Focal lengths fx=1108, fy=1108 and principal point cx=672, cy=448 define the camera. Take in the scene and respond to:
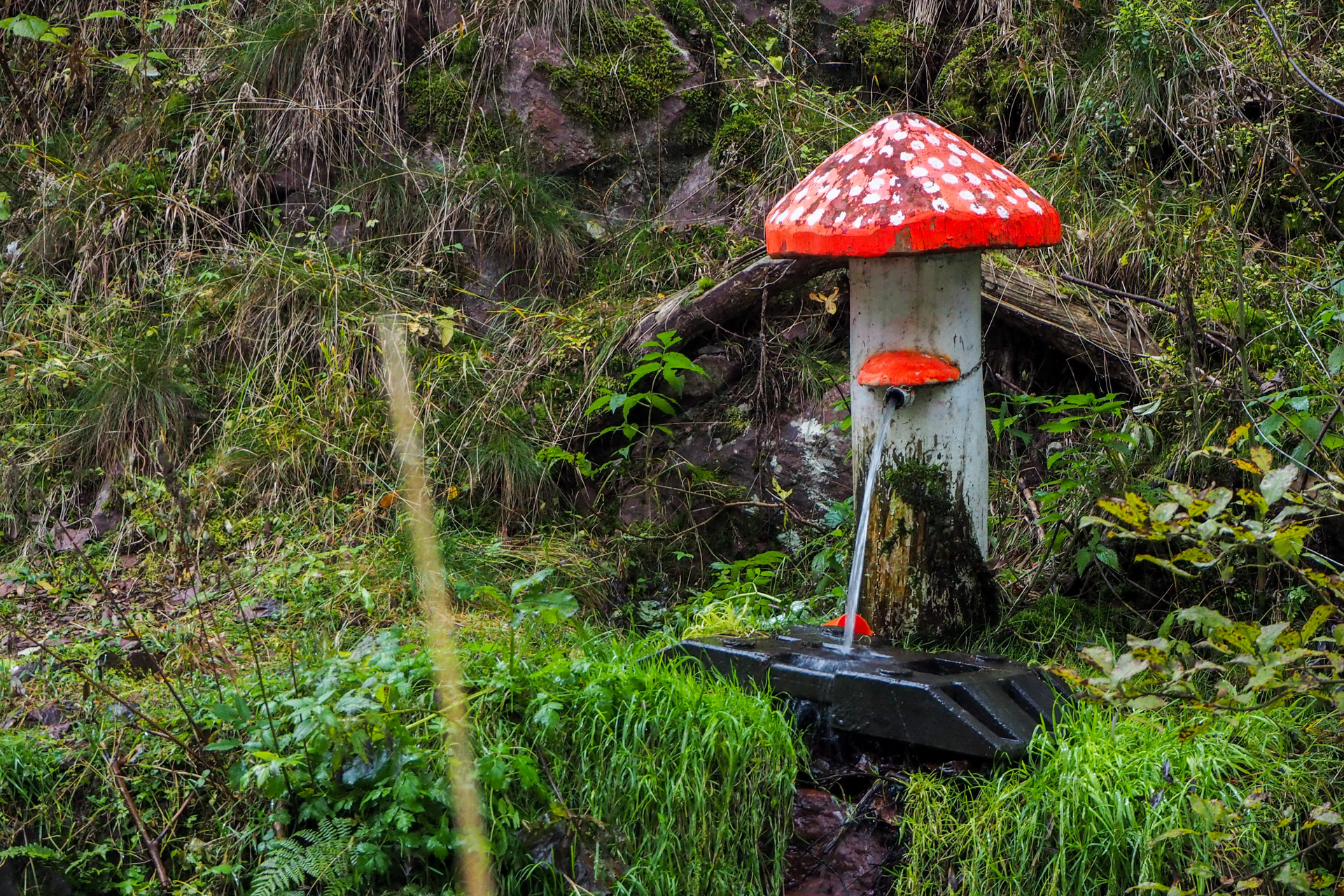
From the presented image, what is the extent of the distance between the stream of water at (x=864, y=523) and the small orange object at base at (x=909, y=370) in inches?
4.9

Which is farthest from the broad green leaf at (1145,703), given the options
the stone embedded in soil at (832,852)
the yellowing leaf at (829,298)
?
the yellowing leaf at (829,298)

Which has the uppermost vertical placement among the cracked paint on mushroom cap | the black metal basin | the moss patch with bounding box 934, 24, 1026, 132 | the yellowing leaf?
the moss patch with bounding box 934, 24, 1026, 132

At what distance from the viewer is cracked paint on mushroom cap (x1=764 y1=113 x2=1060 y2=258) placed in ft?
9.93

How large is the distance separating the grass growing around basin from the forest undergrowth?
0.01 m

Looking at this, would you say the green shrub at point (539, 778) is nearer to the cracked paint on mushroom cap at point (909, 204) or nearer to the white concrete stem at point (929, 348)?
the white concrete stem at point (929, 348)

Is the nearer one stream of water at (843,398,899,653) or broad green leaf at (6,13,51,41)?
stream of water at (843,398,899,653)

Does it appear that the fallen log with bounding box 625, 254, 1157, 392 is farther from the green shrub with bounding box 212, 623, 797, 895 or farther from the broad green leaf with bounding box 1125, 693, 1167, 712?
the broad green leaf with bounding box 1125, 693, 1167, 712

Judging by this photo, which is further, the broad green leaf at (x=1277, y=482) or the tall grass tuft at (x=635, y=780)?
the tall grass tuft at (x=635, y=780)

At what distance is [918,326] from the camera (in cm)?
333

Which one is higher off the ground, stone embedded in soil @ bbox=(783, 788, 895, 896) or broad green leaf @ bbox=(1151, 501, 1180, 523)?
broad green leaf @ bbox=(1151, 501, 1180, 523)

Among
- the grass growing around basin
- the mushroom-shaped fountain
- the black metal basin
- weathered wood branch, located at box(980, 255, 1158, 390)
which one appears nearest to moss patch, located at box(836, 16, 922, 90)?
weathered wood branch, located at box(980, 255, 1158, 390)

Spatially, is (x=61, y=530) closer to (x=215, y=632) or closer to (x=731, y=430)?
(x=215, y=632)

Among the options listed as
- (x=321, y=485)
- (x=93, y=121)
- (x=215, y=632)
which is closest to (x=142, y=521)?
(x=321, y=485)

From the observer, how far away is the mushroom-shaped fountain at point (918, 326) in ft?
10.1
